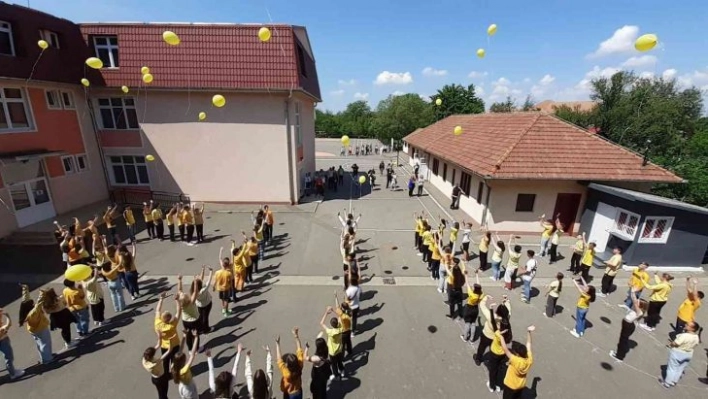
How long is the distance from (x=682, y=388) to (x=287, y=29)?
17.8 m

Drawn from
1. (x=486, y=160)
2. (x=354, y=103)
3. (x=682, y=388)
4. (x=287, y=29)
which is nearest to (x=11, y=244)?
(x=287, y=29)

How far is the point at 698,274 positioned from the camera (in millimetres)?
10281

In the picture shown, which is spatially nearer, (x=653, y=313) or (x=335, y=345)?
(x=335, y=345)

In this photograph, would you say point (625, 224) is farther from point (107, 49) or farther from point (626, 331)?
point (107, 49)

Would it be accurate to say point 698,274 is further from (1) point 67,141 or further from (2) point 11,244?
(1) point 67,141

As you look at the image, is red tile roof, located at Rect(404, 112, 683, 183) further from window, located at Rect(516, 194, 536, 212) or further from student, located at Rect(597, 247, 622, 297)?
student, located at Rect(597, 247, 622, 297)

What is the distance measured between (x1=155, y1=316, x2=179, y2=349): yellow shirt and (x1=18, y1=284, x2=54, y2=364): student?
Answer: 2421 millimetres

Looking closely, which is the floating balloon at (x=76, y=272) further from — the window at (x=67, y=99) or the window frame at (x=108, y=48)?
the window frame at (x=108, y=48)

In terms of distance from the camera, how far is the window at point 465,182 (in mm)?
15546

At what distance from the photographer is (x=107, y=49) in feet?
49.8

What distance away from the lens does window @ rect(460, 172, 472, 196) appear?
612 inches

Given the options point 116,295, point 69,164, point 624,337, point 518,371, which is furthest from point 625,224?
point 69,164

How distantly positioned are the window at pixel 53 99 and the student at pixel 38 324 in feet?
39.3

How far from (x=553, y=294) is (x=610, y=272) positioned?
8.43 ft
